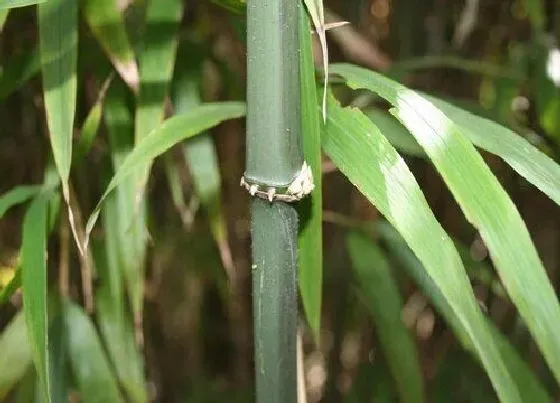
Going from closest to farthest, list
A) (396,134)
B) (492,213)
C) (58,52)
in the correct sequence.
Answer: (492,213) → (58,52) → (396,134)

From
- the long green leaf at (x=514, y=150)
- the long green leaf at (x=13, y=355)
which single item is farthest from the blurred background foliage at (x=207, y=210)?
the long green leaf at (x=514, y=150)

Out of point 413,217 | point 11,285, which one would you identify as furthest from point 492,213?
point 11,285

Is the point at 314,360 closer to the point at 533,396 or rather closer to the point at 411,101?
the point at 533,396

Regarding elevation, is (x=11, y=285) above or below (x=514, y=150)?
below

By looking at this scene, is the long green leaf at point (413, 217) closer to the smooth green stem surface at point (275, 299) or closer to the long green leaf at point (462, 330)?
the smooth green stem surface at point (275, 299)

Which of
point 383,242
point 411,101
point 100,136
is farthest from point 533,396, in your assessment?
point 100,136

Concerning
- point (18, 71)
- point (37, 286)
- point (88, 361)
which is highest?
point (18, 71)

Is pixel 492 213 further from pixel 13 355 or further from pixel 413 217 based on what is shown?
pixel 13 355
